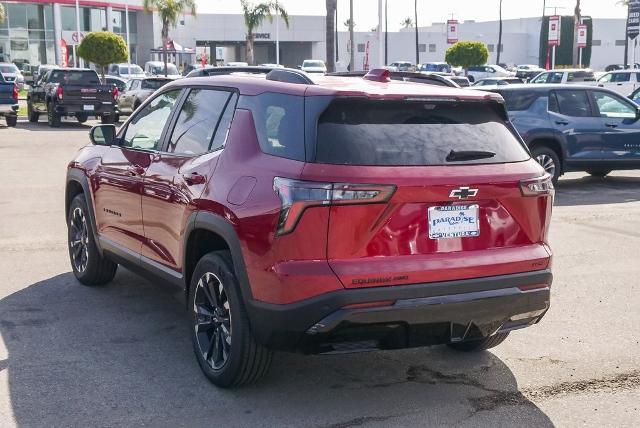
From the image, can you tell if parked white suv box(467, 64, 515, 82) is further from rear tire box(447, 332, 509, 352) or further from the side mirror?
rear tire box(447, 332, 509, 352)

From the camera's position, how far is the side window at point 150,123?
577cm

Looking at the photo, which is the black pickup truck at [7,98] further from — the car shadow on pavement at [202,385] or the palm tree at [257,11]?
the palm tree at [257,11]

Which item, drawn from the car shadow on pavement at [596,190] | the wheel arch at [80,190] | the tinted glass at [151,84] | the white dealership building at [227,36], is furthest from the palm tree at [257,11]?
the wheel arch at [80,190]

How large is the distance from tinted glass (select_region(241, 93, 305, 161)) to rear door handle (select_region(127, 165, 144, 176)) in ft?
4.13

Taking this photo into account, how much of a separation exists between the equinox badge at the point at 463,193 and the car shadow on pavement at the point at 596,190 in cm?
824

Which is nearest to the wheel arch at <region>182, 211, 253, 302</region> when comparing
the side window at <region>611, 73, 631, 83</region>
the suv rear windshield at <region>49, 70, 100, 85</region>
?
the suv rear windshield at <region>49, 70, 100, 85</region>

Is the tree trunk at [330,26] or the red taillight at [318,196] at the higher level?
the tree trunk at [330,26]

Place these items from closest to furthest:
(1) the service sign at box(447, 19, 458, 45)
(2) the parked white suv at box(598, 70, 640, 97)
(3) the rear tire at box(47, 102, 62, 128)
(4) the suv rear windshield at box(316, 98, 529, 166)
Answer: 1. (4) the suv rear windshield at box(316, 98, 529, 166)
2. (3) the rear tire at box(47, 102, 62, 128)
3. (2) the parked white suv at box(598, 70, 640, 97)
4. (1) the service sign at box(447, 19, 458, 45)

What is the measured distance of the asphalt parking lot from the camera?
445 centimetres

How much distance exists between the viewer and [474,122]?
4.68m

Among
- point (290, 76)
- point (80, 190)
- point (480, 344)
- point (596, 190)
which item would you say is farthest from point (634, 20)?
point (290, 76)

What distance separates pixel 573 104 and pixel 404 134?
10190mm

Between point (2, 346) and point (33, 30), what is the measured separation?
66727 mm

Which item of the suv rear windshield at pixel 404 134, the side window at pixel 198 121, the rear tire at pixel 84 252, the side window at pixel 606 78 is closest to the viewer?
the suv rear windshield at pixel 404 134
